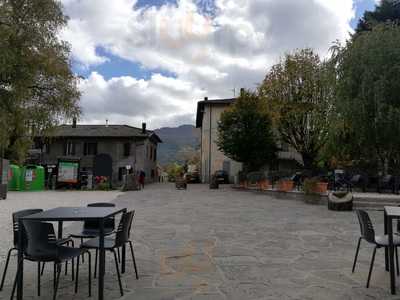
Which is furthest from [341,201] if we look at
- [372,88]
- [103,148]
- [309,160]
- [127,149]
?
[103,148]

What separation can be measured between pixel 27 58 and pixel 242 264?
9.69 m

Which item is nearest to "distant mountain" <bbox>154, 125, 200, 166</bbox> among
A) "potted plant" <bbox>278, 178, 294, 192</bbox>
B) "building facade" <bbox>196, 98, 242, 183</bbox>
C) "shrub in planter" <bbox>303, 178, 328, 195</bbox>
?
"building facade" <bbox>196, 98, 242, 183</bbox>

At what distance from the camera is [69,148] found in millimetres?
41344

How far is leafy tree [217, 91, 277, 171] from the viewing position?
28766 mm

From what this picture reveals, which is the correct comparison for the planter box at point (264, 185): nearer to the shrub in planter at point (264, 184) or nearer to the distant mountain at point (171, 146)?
the shrub in planter at point (264, 184)

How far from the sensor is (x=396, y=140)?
14648 mm

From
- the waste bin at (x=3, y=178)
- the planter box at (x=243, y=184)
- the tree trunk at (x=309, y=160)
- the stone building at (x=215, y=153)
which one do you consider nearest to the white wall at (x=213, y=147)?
the stone building at (x=215, y=153)

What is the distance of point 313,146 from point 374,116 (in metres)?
14.8

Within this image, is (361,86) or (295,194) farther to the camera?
(295,194)

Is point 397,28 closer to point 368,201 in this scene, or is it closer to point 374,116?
point 374,116

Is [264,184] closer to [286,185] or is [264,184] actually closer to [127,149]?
[286,185]

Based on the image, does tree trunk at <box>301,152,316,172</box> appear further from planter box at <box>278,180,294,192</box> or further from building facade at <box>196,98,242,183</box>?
building facade at <box>196,98,242,183</box>

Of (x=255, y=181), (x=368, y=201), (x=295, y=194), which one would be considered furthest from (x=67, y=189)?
(x=368, y=201)

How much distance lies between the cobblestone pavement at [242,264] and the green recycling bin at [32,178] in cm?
2063
